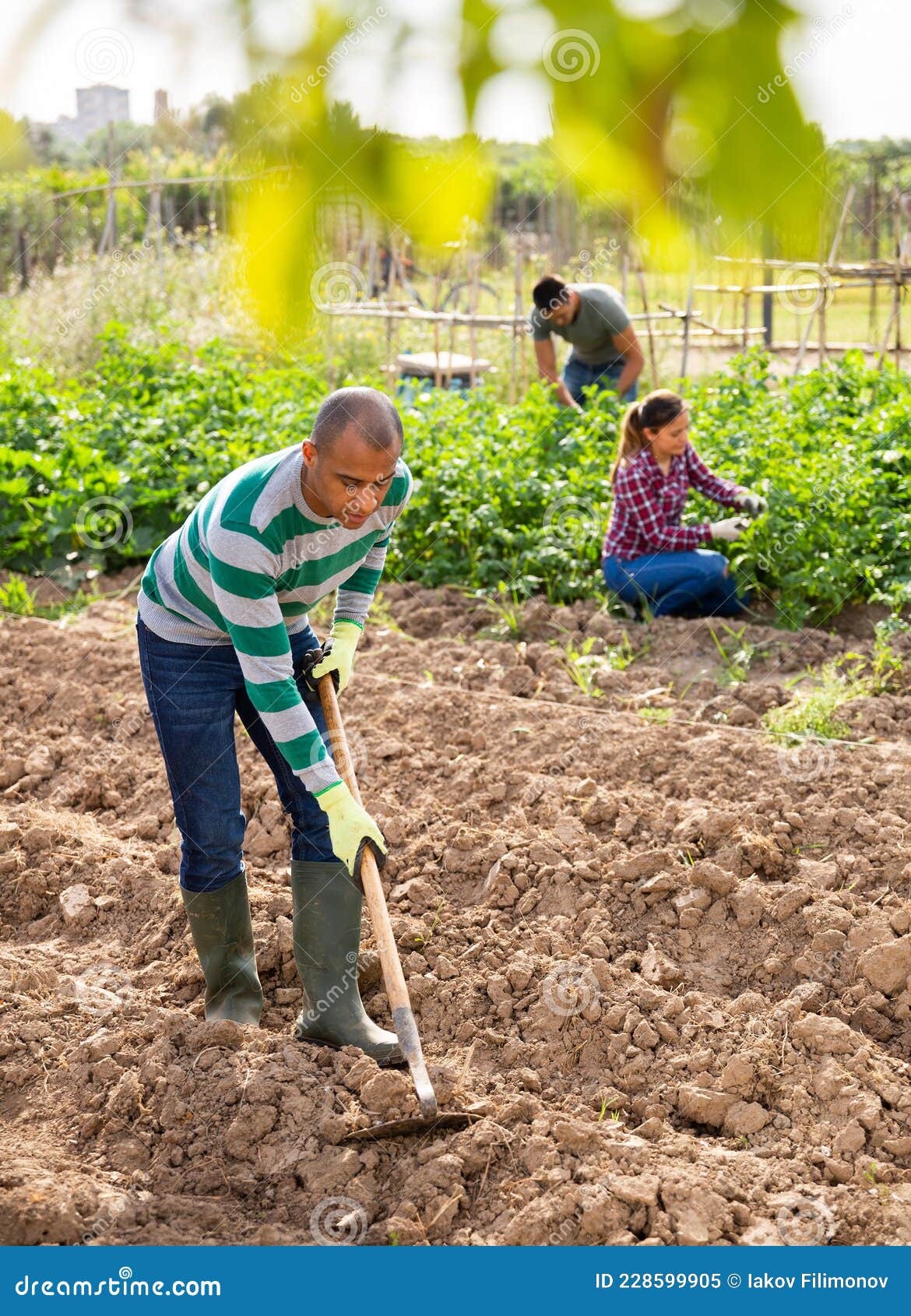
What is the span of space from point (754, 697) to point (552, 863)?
1377 mm

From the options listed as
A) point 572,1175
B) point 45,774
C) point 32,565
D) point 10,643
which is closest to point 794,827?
point 572,1175

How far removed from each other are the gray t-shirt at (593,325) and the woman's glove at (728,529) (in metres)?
1.61

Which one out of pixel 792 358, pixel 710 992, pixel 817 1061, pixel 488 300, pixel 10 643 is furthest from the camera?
pixel 488 300

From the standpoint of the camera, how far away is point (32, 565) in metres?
6.39

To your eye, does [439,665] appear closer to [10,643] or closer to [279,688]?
[10,643]

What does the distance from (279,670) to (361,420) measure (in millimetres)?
515

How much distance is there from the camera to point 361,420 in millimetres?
2199

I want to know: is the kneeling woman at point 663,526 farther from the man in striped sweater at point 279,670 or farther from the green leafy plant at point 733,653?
the man in striped sweater at point 279,670

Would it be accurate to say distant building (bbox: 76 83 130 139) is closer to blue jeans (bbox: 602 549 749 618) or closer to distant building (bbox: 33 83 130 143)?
distant building (bbox: 33 83 130 143)

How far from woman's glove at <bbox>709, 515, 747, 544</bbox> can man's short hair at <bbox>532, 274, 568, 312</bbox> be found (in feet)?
5.38

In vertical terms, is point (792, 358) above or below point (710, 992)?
above

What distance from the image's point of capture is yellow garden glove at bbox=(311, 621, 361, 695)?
116 inches

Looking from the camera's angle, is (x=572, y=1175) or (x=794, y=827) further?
(x=794, y=827)

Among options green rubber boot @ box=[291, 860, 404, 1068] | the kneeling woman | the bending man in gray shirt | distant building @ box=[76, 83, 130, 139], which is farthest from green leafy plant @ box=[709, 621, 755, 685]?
distant building @ box=[76, 83, 130, 139]
